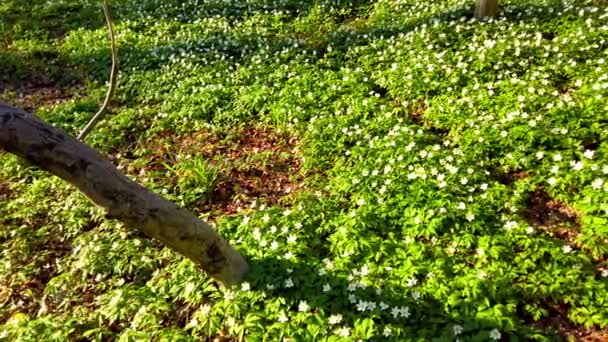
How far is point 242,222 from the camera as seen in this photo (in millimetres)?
6027

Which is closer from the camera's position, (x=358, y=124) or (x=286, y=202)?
(x=286, y=202)

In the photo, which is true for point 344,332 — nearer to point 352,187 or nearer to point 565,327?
point 565,327

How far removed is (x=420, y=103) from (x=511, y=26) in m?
3.18

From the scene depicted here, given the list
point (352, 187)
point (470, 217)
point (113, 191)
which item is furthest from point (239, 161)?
point (113, 191)

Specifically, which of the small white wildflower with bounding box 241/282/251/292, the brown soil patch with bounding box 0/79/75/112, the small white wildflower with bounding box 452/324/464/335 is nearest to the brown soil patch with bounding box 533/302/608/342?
the small white wildflower with bounding box 452/324/464/335

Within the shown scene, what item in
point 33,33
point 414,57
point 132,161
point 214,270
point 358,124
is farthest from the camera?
point 33,33

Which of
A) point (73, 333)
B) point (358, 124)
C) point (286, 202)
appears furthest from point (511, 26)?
point (73, 333)

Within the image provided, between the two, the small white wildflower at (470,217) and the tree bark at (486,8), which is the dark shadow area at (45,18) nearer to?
the tree bark at (486,8)

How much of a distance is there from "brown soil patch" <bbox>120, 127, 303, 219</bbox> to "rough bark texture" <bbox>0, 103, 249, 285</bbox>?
1.90m

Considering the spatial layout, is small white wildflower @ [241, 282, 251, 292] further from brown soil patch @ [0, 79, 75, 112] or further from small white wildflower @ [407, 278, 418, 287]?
brown soil patch @ [0, 79, 75, 112]

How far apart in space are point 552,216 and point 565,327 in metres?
1.50

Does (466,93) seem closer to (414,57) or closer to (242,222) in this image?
(414,57)

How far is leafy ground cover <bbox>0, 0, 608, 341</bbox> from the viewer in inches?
185

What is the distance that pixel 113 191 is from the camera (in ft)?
12.7
